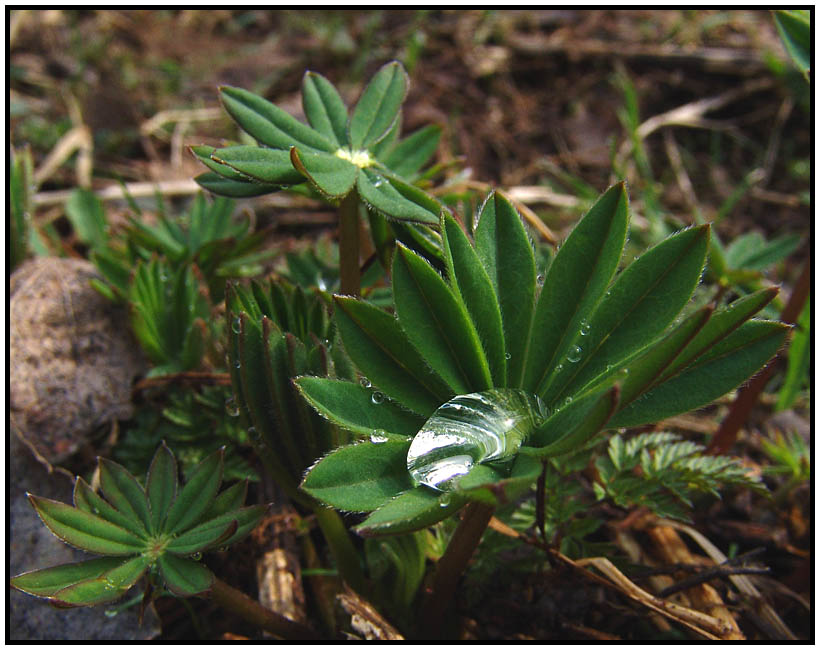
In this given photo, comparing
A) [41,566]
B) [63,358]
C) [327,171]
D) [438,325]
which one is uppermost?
[327,171]

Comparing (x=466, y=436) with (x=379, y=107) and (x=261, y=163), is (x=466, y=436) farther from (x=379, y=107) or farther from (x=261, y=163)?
(x=379, y=107)

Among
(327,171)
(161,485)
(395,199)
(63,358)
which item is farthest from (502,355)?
(63,358)

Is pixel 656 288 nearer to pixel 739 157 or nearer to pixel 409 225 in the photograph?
pixel 409 225

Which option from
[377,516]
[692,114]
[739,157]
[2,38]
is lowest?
[377,516]

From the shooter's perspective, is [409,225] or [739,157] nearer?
[409,225]

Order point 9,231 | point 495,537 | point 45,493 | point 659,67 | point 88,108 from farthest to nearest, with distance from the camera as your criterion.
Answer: point 659,67, point 88,108, point 9,231, point 45,493, point 495,537

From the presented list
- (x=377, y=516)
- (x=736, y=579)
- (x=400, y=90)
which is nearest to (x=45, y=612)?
A: (x=377, y=516)
